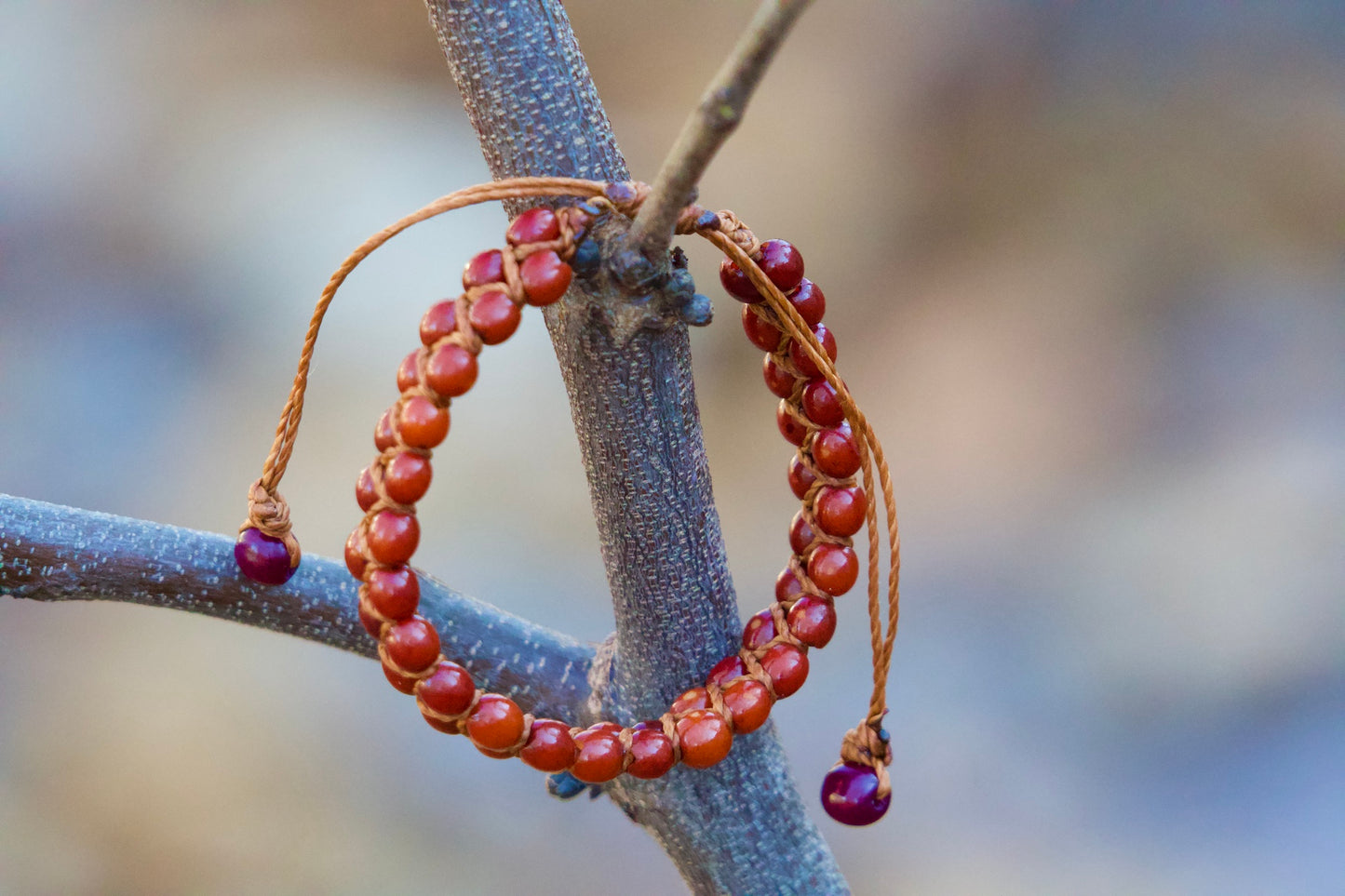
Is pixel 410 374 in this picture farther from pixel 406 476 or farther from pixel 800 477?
pixel 800 477

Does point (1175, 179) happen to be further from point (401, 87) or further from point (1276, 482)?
point (401, 87)

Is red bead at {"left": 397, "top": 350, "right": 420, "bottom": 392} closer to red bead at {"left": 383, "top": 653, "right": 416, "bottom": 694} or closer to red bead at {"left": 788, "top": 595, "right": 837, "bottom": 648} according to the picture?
red bead at {"left": 383, "top": 653, "right": 416, "bottom": 694}

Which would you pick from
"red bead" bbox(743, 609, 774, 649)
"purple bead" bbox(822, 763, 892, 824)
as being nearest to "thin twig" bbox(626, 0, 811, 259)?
"red bead" bbox(743, 609, 774, 649)

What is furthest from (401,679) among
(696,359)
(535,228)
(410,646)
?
(696,359)

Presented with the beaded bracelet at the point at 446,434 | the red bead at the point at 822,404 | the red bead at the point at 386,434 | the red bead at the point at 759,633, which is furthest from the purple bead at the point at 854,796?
the red bead at the point at 386,434

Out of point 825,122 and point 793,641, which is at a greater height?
point 825,122

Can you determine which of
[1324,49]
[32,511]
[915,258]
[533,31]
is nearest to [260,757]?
[32,511]
